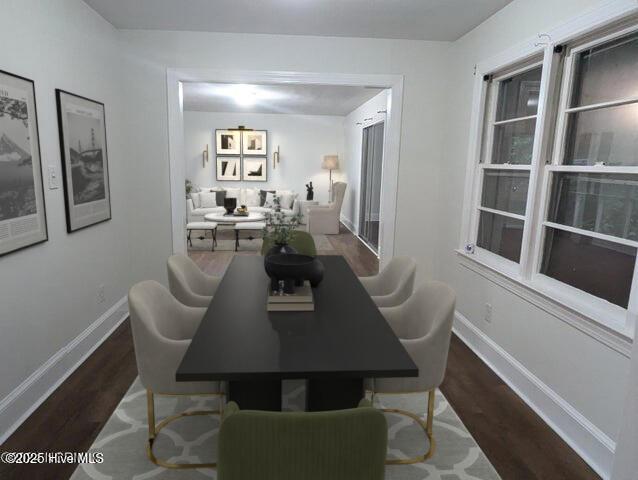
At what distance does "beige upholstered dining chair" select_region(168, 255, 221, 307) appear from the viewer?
2615mm

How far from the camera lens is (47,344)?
2.62 metres

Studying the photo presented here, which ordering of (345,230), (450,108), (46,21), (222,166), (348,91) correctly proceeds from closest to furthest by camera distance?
(46,21) < (450,108) < (348,91) < (345,230) < (222,166)

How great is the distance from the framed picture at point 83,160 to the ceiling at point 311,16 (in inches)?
31.6

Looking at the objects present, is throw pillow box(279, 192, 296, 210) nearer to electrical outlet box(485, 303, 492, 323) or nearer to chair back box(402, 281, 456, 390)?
electrical outlet box(485, 303, 492, 323)

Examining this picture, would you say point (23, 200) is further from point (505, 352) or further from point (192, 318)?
point (505, 352)

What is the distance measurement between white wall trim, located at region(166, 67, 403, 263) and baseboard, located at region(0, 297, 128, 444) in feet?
3.22

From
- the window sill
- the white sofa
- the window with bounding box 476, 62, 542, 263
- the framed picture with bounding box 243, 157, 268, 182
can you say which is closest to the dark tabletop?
the window sill

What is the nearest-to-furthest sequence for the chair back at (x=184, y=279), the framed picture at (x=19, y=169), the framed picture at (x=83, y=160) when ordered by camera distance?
the framed picture at (x=19, y=169)
the chair back at (x=184, y=279)
the framed picture at (x=83, y=160)

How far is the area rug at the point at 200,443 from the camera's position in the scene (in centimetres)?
199

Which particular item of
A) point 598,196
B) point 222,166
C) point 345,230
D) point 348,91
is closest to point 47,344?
point 598,196

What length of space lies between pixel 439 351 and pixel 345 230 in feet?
23.4

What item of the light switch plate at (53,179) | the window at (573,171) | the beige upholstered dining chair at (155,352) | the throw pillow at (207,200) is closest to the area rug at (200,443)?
the beige upholstered dining chair at (155,352)

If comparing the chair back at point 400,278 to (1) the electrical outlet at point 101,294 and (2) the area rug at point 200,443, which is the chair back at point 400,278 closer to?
(2) the area rug at point 200,443

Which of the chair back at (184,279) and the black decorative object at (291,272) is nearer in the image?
the black decorative object at (291,272)
